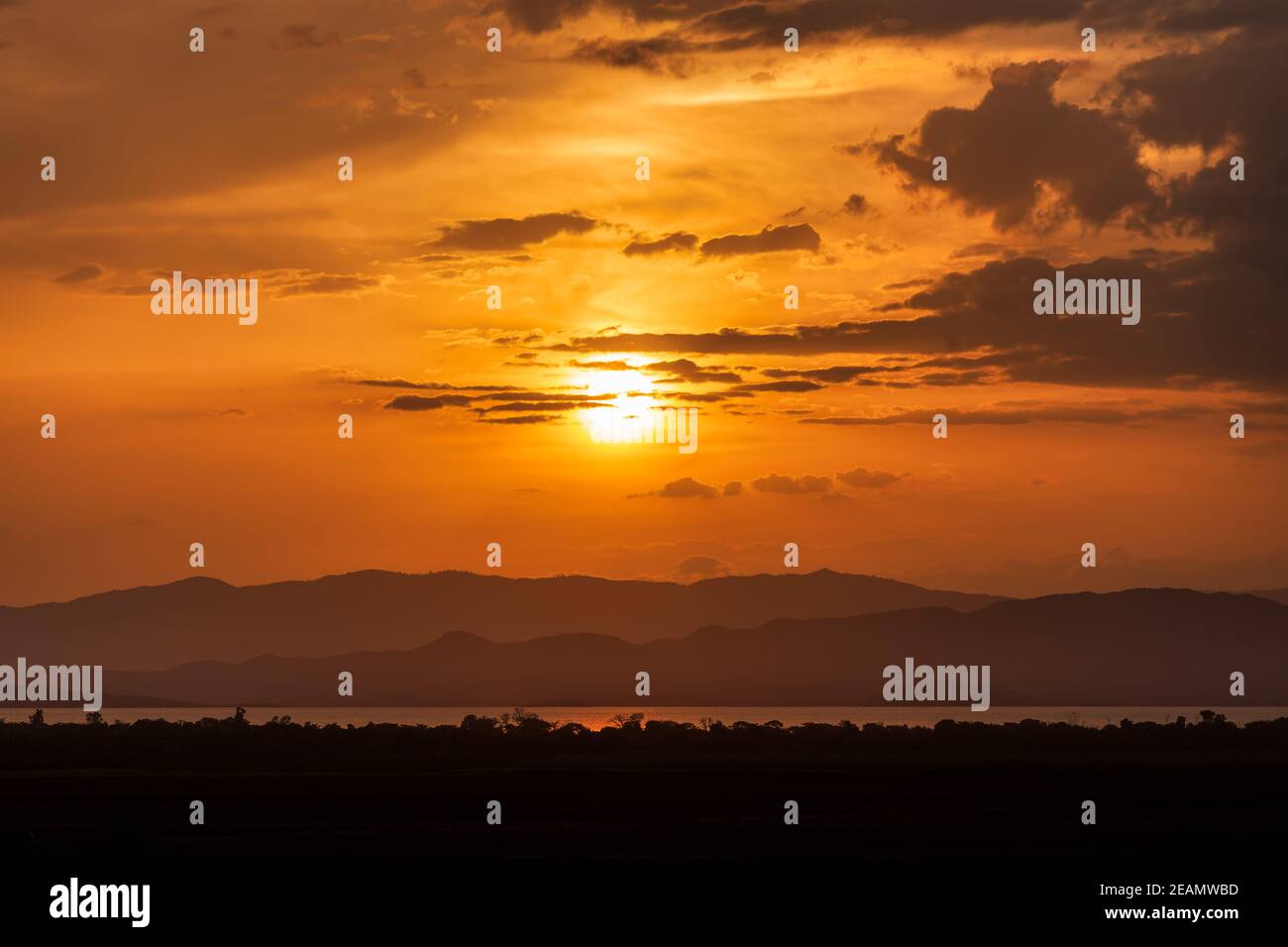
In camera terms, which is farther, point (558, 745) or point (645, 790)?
point (558, 745)

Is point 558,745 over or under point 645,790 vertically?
over

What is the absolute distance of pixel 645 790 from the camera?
1982 inches

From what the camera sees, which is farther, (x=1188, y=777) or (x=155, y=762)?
(x=155, y=762)

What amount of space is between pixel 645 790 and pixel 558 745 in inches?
851

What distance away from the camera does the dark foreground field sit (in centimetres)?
3716

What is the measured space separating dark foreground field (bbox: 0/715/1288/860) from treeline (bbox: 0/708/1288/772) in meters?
0.22

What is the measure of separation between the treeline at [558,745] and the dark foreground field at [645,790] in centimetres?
22

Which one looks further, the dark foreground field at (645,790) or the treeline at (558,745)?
the treeline at (558,745)

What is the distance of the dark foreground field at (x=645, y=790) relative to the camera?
122ft

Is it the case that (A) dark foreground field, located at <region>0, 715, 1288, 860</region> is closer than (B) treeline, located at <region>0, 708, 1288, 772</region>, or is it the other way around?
(A) dark foreground field, located at <region>0, 715, 1288, 860</region>
